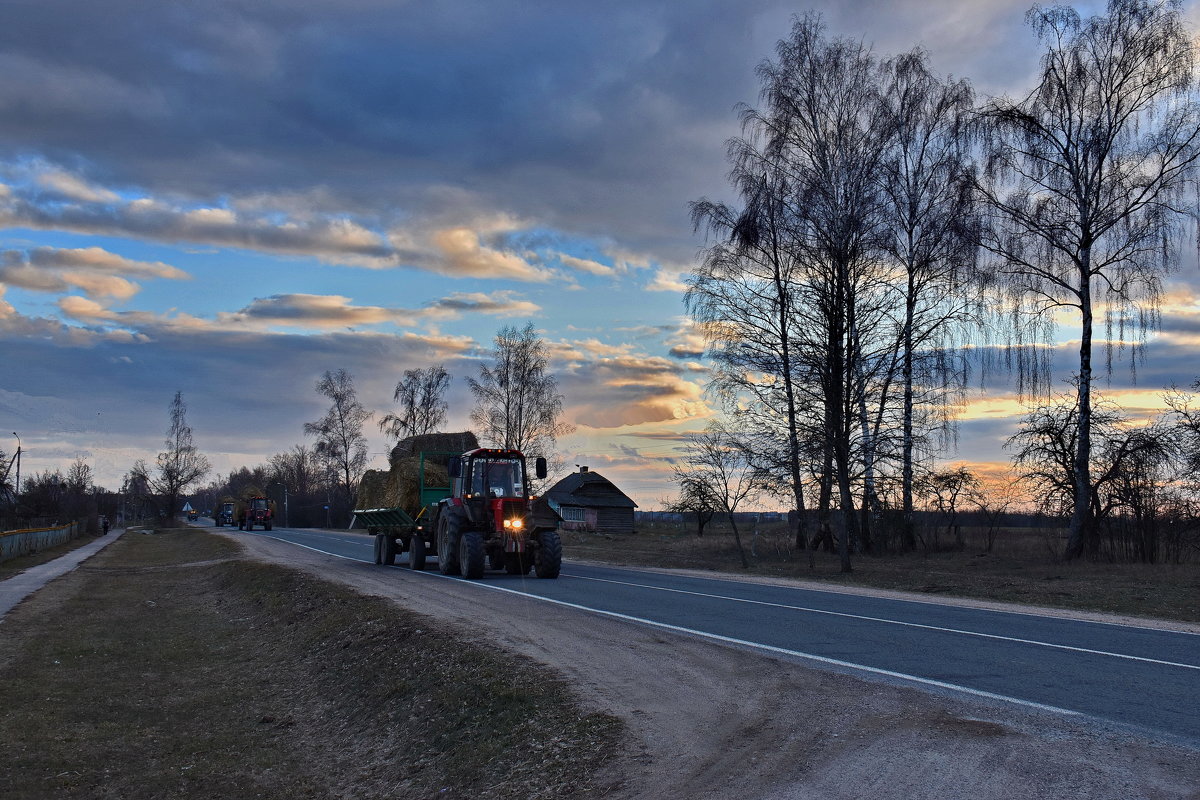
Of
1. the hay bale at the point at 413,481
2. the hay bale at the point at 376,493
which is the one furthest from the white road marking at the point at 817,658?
the hay bale at the point at 376,493

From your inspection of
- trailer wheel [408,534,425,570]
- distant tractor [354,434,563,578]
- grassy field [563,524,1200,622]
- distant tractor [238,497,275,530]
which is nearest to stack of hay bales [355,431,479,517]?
trailer wheel [408,534,425,570]

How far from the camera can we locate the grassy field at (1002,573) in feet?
56.3

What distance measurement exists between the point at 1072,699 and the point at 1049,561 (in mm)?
19555

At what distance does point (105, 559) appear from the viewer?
124 feet

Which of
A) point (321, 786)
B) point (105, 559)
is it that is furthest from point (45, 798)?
point (105, 559)

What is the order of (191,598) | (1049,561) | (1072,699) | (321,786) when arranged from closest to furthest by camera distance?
1. (1072,699)
2. (321,786)
3. (191,598)
4. (1049,561)

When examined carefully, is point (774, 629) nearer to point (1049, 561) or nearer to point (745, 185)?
point (1049, 561)

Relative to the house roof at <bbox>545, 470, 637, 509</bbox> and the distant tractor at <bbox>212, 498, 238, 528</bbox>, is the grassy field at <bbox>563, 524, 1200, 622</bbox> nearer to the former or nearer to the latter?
the house roof at <bbox>545, 470, 637, 509</bbox>

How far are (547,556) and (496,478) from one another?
2349 mm

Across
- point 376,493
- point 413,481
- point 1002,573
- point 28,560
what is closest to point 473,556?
point 413,481

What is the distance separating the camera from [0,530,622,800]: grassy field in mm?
7727

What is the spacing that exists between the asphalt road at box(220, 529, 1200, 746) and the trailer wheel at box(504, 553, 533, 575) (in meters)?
3.02

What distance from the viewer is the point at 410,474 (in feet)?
87.8

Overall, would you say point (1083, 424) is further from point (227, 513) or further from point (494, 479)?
point (227, 513)
